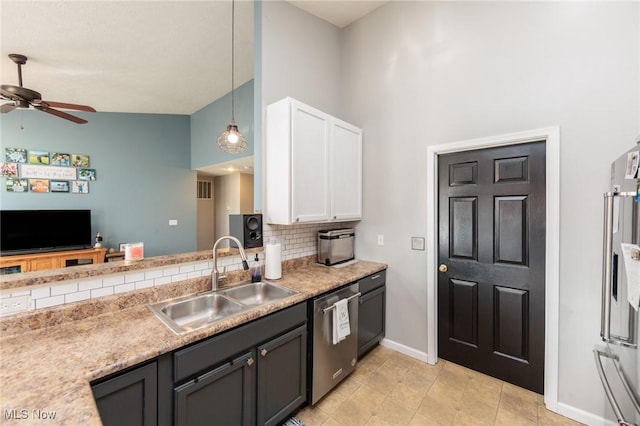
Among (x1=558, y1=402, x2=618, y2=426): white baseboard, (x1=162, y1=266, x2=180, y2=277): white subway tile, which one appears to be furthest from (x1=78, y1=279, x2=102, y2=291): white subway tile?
(x1=558, y1=402, x2=618, y2=426): white baseboard

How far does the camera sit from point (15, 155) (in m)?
4.17

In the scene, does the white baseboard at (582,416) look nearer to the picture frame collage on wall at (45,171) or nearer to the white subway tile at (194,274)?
the white subway tile at (194,274)

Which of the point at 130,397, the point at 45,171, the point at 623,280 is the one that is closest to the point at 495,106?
the point at 623,280

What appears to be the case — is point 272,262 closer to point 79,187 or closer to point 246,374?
point 246,374

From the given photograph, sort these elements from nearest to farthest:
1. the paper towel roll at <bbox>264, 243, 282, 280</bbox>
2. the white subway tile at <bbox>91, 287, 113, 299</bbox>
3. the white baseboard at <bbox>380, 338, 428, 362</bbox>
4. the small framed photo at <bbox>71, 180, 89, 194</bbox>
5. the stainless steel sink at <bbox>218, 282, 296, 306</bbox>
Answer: the white subway tile at <bbox>91, 287, 113, 299</bbox> < the stainless steel sink at <bbox>218, 282, 296, 306</bbox> < the paper towel roll at <bbox>264, 243, 282, 280</bbox> < the white baseboard at <bbox>380, 338, 428, 362</bbox> < the small framed photo at <bbox>71, 180, 89, 194</bbox>

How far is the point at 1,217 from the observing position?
158 inches

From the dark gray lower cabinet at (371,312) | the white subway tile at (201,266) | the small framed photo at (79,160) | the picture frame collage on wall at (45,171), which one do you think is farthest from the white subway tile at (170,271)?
the small framed photo at (79,160)

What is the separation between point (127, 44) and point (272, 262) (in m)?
3.10

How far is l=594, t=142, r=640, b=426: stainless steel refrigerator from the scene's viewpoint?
43.5 inches

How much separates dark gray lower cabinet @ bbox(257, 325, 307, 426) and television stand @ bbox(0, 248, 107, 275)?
14.2 feet

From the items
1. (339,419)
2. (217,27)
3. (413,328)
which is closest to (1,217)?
(217,27)

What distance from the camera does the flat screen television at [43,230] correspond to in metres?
4.03

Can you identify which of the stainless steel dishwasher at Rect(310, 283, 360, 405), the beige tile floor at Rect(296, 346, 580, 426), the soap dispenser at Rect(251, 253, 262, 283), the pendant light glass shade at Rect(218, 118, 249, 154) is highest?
the pendant light glass shade at Rect(218, 118, 249, 154)

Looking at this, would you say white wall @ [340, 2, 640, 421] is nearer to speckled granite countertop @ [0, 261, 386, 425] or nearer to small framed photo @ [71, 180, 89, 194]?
speckled granite countertop @ [0, 261, 386, 425]
